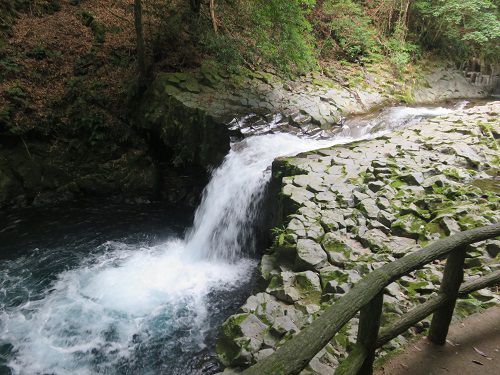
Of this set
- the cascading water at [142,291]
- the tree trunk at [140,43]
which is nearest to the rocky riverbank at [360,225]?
the cascading water at [142,291]

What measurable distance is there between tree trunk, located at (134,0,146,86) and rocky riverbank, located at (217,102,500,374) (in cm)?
497

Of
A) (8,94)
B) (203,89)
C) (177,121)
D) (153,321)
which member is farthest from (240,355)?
(8,94)

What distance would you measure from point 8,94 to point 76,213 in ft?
11.3

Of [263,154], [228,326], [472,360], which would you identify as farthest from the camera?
[263,154]

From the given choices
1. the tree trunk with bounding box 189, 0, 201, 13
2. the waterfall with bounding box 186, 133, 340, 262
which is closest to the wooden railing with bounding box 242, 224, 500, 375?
the waterfall with bounding box 186, 133, 340, 262

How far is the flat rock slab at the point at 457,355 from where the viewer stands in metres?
2.62

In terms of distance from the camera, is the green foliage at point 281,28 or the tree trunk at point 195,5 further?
the tree trunk at point 195,5

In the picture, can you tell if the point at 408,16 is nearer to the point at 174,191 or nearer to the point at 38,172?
the point at 174,191

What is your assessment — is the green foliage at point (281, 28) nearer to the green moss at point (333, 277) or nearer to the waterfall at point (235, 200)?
the waterfall at point (235, 200)

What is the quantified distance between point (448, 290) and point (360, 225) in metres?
2.17

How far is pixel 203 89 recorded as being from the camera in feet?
30.8

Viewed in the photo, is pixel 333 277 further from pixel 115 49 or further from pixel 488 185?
pixel 115 49

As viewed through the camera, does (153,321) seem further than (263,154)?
No

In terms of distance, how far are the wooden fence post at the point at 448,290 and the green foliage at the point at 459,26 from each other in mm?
13229
